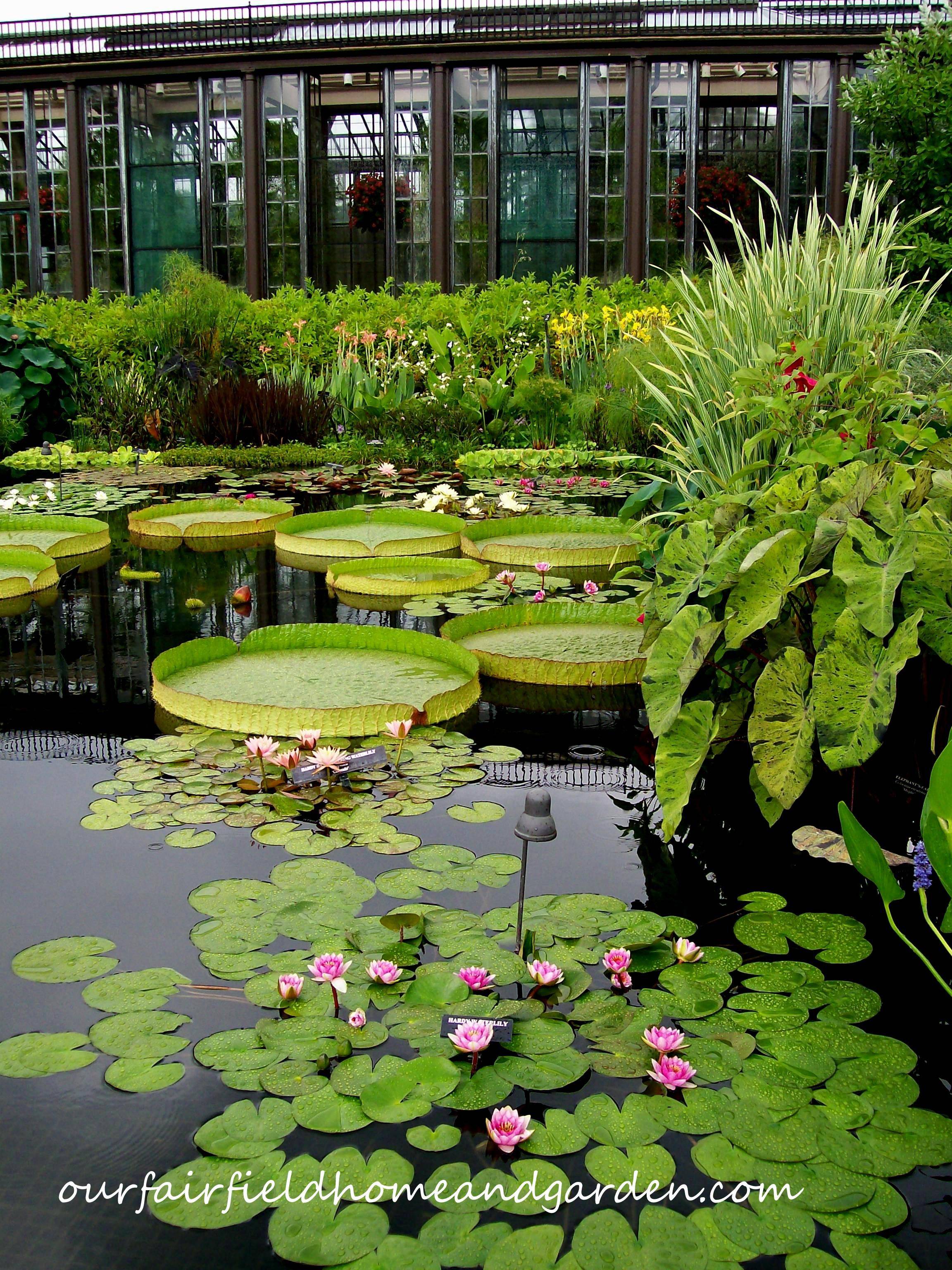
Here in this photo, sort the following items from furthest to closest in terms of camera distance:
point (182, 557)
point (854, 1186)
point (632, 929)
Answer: point (182, 557), point (632, 929), point (854, 1186)

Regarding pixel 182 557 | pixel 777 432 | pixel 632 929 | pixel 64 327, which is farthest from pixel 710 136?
pixel 632 929

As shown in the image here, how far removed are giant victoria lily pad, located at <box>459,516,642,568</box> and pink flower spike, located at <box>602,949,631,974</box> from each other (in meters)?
2.75

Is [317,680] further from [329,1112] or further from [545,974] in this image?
[329,1112]

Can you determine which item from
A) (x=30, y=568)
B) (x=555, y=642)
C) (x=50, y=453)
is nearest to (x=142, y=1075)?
(x=555, y=642)

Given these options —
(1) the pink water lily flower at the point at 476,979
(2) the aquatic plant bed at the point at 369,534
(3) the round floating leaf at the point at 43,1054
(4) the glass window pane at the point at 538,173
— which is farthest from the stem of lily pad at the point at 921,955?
(4) the glass window pane at the point at 538,173

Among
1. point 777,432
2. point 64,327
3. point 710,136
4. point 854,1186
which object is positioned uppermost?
point 710,136

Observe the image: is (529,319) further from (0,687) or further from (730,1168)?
(730,1168)

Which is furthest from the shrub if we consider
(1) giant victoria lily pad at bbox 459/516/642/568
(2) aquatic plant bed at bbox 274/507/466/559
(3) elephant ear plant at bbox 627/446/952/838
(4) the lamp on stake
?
(4) the lamp on stake

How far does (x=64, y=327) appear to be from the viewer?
11.5 m

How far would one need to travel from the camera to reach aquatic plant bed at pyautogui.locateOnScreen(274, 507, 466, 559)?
15.3ft

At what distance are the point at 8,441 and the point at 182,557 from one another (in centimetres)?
438

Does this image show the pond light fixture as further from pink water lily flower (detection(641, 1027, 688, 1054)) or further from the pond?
pink water lily flower (detection(641, 1027, 688, 1054))

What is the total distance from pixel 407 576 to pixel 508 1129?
122 inches

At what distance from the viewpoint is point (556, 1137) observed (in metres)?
1.30
